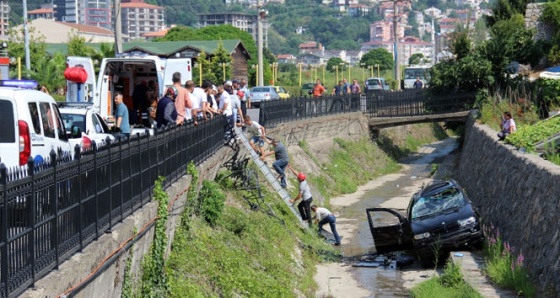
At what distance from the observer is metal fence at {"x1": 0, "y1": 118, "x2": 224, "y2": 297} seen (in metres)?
8.70

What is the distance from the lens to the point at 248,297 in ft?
55.5

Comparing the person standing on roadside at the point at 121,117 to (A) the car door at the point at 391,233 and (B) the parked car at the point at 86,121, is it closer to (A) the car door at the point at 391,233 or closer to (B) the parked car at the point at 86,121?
(B) the parked car at the point at 86,121

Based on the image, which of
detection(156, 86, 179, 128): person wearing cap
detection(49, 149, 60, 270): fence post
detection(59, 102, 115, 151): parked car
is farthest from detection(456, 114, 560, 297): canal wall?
detection(49, 149, 60, 270): fence post

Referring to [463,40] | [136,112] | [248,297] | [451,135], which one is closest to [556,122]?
[136,112]

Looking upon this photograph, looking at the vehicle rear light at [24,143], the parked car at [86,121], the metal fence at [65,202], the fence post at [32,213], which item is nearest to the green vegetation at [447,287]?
the metal fence at [65,202]

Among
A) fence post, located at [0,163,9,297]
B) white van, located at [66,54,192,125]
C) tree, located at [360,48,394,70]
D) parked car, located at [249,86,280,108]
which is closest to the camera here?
fence post, located at [0,163,9,297]

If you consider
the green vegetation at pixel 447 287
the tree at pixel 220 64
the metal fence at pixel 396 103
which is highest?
the tree at pixel 220 64

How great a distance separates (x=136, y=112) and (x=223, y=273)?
37.7 feet

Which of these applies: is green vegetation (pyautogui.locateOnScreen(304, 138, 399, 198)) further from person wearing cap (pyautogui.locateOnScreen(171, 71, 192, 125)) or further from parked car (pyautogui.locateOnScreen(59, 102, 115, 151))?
parked car (pyautogui.locateOnScreen(59, 102, 115, 151))

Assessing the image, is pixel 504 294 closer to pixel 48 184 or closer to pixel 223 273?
pixel 223 273

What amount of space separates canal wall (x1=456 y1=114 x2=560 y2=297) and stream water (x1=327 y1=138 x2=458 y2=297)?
269cm

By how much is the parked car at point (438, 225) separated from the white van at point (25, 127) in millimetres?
9972

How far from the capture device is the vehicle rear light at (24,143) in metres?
14.3

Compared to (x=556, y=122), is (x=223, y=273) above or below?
below
